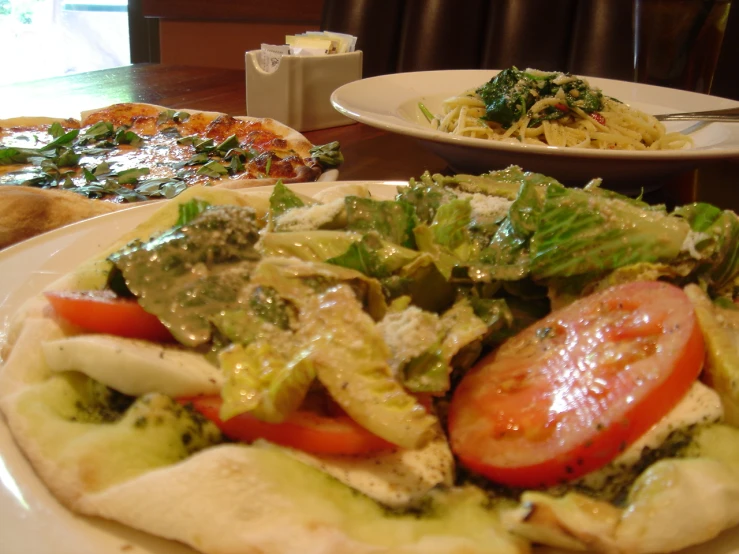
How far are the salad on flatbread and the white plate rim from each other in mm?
595

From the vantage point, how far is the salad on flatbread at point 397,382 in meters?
0.68

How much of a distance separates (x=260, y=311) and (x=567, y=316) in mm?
450

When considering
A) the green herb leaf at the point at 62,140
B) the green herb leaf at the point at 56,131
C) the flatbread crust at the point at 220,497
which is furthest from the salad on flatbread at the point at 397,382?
the green herb leaf at the point at 56,131

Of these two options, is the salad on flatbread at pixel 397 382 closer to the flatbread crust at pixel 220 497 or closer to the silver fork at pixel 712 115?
the flatbread crust at pixel 220 497

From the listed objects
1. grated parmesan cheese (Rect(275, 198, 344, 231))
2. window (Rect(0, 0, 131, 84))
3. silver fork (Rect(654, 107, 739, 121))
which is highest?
silver fork (Rect(654, 107, 739, 121))

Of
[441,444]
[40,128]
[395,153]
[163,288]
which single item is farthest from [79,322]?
[40,128]

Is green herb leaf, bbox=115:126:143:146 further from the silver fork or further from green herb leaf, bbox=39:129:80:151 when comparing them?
the silver fork

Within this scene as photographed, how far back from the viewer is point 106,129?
3158mm

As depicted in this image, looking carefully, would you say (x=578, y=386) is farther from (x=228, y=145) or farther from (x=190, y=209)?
(x=228, y=145)

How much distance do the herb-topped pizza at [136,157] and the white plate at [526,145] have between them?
342 millimetres

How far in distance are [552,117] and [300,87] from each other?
4.38 feet

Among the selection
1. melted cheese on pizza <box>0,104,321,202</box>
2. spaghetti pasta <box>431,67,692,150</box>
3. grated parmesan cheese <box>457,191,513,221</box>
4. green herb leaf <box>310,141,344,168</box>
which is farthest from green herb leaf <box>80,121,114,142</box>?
grated parmesan cheese <box>457,191,513,221</box>

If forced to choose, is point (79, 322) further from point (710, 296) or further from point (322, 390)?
point (710, 296)

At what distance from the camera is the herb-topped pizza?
6.84ft
